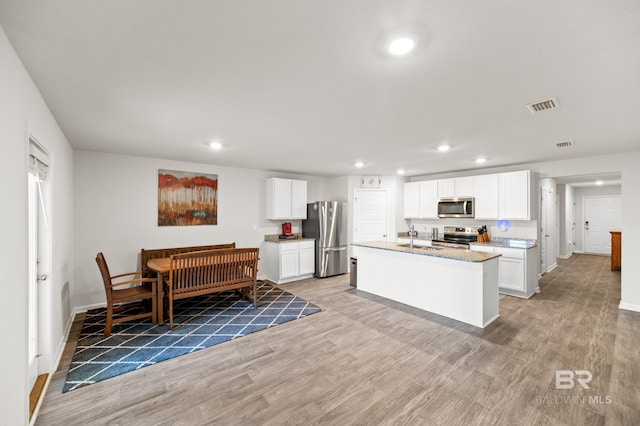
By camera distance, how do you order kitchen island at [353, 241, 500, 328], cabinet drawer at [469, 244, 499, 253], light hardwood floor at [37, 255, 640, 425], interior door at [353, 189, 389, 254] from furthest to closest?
interior door at [353, 189, 389, 254] → cabinet drawer at [469, 244, 499, 253] → kitchen island at [353, 241, 500, 328] → light hardwood floor at [37, 255, 640, 425]

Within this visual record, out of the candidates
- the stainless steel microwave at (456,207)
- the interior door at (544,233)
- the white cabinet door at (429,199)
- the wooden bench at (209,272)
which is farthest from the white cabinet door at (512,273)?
the wooden bench at (209,272)

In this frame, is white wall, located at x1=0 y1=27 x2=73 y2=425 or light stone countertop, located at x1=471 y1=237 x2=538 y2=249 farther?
light stone countertop, located at x1=471 y1=237 x2=538 y2=249

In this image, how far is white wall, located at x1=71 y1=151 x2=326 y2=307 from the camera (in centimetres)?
414

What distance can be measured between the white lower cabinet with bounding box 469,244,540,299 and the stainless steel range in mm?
730

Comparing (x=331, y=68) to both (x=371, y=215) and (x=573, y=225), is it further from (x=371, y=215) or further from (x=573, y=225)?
(x=573, y=225)

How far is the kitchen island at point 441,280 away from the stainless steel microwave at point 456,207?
192 centimetres

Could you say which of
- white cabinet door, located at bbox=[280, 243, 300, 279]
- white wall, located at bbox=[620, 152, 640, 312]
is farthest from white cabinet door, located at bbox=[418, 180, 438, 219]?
white cabinet door, located at bbox=[280, 243, 300, 279]

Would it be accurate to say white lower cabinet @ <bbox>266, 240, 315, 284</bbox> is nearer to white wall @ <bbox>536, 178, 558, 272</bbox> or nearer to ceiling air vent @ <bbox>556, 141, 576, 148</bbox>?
ceiling air vent @ <bbox>556, 141, 576, 148</bbox>

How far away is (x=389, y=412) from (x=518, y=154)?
4.18 meters

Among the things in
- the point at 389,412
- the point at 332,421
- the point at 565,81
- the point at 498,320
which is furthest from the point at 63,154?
the point at 498,320

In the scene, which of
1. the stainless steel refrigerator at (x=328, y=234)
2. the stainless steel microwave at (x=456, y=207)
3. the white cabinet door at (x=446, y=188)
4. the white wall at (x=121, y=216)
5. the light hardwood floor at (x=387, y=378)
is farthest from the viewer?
the stainless steel refrigerator at (x=328, y=234)

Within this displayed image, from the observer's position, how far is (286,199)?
6035 mm

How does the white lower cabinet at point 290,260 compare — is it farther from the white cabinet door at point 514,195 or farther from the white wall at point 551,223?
the white wall at point 551,223

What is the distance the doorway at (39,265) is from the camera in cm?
229
